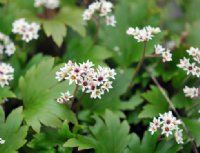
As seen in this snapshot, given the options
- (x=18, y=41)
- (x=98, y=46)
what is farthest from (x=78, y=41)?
(x=18, y=41)

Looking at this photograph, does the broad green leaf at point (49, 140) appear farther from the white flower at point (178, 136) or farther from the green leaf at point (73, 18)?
the green leaf at point (73, 18)

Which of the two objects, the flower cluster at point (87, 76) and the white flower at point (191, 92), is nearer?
the flower cluster at point (87, 76)

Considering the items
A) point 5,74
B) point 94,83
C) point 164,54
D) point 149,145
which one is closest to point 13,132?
point 5,74

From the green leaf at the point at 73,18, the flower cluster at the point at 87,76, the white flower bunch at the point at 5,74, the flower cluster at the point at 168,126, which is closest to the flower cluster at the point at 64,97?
the flower cluster at the point at 87,76

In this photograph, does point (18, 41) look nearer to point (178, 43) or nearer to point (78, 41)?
point (78, 41)

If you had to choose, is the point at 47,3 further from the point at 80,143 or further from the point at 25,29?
the point at 80,143

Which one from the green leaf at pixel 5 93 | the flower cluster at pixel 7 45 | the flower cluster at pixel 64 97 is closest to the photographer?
the flower cluster at pixel 64 97
